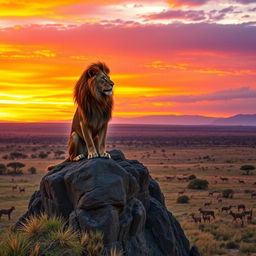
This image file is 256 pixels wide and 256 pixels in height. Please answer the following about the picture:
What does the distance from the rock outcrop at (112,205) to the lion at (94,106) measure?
20.2 inches

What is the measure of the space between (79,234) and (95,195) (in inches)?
30.8

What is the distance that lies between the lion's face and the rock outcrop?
145 centimetres

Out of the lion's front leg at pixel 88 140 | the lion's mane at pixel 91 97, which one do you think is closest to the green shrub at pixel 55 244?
the lion's front leg at pixel 88 140

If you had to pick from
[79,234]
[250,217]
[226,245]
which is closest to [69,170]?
[79,234]

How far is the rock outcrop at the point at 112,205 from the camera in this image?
8.66m

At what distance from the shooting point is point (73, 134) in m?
10.6

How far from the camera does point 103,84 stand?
971cm

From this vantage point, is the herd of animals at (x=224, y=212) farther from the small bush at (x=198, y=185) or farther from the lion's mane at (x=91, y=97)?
the lion's mane at (x=91, y=97)

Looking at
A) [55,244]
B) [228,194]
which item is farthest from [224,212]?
[55,244]

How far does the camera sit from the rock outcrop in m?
8.66

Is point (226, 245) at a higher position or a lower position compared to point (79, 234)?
lower

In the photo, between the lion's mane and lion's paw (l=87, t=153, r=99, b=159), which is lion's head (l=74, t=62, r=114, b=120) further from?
lion's paw (l=87, t=153, r=99, b=159)

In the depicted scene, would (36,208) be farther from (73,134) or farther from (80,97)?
(80,97)

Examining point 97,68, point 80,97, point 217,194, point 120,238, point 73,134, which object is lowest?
point 217,194
